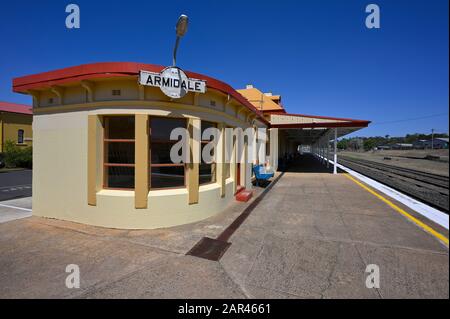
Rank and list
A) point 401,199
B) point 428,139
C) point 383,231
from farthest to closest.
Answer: point 401,199 < point 383,231 < point 428,139

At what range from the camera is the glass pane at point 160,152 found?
Answer: 546cm

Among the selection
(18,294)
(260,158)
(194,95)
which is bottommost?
(18,294)

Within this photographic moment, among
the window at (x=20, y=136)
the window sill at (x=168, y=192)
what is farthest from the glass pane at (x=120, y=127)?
the window at (x=20, y=136)

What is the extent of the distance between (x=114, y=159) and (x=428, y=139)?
5744 millimetres

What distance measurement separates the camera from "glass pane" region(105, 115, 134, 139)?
5.40m

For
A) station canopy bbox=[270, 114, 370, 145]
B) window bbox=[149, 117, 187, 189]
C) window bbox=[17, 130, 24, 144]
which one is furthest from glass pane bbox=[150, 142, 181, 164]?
window bbox=[17, 130, 24, 144]

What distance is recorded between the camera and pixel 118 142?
5508mm

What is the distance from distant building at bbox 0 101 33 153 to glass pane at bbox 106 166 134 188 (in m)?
29.1

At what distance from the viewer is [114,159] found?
220 inches

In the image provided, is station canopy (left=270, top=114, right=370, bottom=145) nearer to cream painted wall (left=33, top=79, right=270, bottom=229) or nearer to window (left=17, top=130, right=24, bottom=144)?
cream painted wall (left=33, top=79, right=270, bottom=229)

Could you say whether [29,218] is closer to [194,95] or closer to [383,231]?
[194,95]

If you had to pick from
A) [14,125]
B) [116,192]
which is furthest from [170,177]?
[14,125]

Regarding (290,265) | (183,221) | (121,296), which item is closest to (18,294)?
(121,296)
